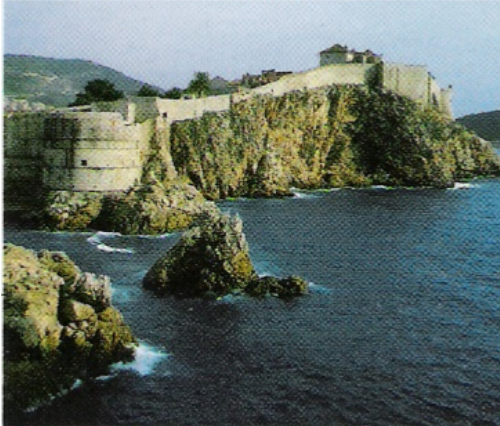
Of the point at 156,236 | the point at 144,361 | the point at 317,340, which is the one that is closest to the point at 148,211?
the point at 156,236

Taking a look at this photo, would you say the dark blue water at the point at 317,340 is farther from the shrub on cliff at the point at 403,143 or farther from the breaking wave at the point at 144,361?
the shrub on cliff at the point at 403,143

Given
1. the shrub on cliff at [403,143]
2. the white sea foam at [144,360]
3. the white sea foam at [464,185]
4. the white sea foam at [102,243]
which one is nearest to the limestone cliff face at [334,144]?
the shrub on cliff at [403,143]

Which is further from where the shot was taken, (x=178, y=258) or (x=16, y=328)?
(x=178, y=258)

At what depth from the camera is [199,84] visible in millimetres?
99938

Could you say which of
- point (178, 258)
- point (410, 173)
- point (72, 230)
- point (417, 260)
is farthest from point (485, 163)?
point (178, 258)

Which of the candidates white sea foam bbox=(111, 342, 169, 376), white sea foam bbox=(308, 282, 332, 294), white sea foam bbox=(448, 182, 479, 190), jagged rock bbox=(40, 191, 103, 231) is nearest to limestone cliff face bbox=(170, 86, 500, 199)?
white sea foam bbox=(448, 182, 479, 190)

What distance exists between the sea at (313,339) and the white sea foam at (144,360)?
0.08 m

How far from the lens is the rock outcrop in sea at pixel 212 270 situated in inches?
1656

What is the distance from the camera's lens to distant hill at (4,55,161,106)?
10719cm

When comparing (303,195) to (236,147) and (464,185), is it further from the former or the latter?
(464,185)

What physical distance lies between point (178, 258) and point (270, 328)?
9.28 metres

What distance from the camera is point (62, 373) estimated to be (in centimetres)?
2736

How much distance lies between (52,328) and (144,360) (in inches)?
187

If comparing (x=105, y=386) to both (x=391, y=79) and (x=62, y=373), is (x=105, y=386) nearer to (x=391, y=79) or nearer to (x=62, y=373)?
(x=62, y=373)
